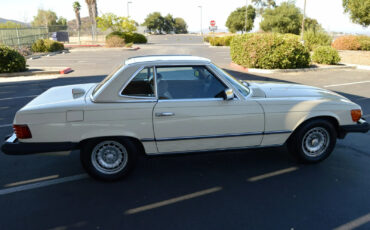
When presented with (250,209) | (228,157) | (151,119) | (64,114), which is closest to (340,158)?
(228,157)

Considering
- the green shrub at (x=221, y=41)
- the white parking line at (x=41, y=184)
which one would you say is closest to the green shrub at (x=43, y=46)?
the green shrub at (x=221, y=41)

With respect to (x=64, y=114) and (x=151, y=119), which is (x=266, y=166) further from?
(x=64, y=114)

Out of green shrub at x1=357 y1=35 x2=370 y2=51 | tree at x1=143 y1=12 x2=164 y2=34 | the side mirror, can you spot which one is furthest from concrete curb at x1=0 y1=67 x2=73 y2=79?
tree at x1=143 y1=12 x2=164 y2=34

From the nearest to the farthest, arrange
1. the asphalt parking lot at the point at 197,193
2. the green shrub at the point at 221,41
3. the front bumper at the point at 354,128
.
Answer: the asphalt parking lot at the point at 197,193
the front bumper at the point at 354,128
the green shrub at the point at 221,41

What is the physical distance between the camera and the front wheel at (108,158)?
3.64 meters

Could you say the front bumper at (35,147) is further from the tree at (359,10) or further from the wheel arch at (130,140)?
the tree at (359,10)

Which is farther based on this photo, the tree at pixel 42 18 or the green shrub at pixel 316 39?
the tree at pixel 42 18

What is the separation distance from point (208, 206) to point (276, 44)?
1235 centimetres

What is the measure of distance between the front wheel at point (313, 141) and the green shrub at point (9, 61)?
14520mm

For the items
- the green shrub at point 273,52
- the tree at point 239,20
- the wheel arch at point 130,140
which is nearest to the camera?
the wheel arch at point 130,140

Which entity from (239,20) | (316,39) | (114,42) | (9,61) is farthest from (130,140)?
(239,20)

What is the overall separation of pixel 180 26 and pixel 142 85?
100 meters

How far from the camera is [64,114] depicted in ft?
11.2

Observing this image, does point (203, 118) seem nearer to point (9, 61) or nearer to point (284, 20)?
point (9, 61)
